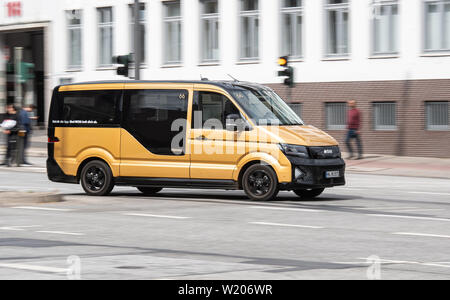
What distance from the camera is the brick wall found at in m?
30.0

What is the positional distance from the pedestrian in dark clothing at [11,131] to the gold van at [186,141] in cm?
947

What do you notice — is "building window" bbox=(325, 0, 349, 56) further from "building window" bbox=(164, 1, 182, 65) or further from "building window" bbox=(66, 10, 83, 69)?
"building window" bbox=(66, 10, 83, 69)

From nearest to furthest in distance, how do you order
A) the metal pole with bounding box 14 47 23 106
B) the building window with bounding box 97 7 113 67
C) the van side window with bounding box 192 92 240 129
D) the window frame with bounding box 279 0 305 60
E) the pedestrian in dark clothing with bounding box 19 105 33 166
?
the van side window with bounding box 192 92 240 129 < the pedestrian in dark clothing with bounding box 19 105 33 166 < the window frame with bounding box 279 0 305 60 < the building window with bounding box 97 7 113 67 < the metal pole with bounding box 14 47 23 106

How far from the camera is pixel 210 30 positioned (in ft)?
119

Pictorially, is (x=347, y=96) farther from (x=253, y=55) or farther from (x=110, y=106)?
(x=110, y=106)

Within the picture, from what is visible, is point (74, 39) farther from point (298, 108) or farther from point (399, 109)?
point (399, 109)

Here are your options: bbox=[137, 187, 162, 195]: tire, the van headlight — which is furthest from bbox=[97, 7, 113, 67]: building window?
the van headlight

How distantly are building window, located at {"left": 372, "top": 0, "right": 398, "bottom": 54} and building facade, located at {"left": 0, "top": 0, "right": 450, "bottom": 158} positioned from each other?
32 millimetres

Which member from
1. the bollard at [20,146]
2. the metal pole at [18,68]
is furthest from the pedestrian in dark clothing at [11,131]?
the metal pole at [18,68]

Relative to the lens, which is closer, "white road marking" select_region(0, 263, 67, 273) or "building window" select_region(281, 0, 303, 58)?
"white road marking" select_region(0, 263, 67, 273)

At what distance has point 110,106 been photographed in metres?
17.1

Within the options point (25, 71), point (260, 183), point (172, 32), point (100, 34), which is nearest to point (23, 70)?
point (25, 71)

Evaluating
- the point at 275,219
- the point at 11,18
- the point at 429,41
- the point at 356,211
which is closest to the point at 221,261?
the point at 275,219
